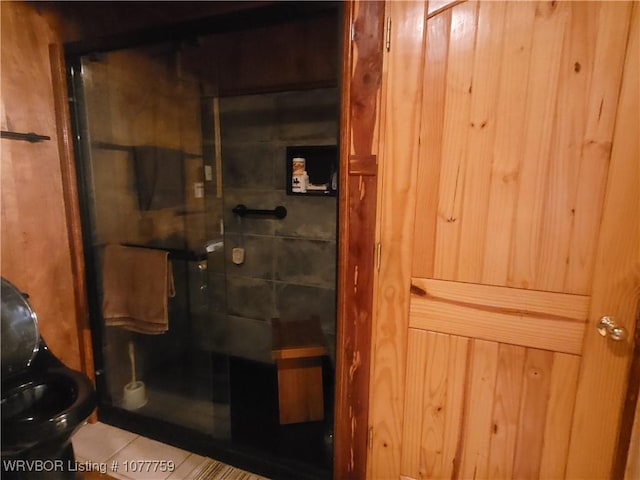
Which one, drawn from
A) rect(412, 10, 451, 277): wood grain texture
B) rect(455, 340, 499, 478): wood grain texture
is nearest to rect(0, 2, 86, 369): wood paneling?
rect(412, 10, 451, 277): wood grain texture

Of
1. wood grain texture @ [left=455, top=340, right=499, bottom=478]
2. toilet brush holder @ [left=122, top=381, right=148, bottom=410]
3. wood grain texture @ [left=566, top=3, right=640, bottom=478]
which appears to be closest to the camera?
wood grain texture @ [left=566, top=3, right=640, bottom=478]

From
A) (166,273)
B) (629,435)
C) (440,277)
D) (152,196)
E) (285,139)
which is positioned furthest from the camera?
(285,139)

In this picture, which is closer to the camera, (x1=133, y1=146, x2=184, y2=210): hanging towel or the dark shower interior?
the dark shower interior

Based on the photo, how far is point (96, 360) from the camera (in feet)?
5.96

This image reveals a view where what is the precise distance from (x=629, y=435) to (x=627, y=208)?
0.68 m

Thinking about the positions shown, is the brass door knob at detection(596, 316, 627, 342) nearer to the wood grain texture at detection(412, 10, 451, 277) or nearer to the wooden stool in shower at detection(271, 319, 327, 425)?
the wood grain texture at detection(412, 10, 451, 277)

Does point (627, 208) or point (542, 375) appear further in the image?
point (542, 375)

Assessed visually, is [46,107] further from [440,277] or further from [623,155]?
[623,155]

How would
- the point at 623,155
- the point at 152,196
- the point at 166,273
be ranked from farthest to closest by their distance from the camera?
the point at 152,196, the point at 166,273, the point at 623,155

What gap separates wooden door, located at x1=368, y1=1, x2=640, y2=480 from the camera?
0.90 metres

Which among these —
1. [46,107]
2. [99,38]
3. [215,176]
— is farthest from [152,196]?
[99,38]

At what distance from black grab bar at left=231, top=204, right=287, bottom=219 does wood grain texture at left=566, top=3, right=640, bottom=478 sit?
1612 millimetres

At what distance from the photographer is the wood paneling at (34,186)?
1.39 metres

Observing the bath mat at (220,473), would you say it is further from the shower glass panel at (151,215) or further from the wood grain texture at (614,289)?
the wood grain texture at (614,289)
